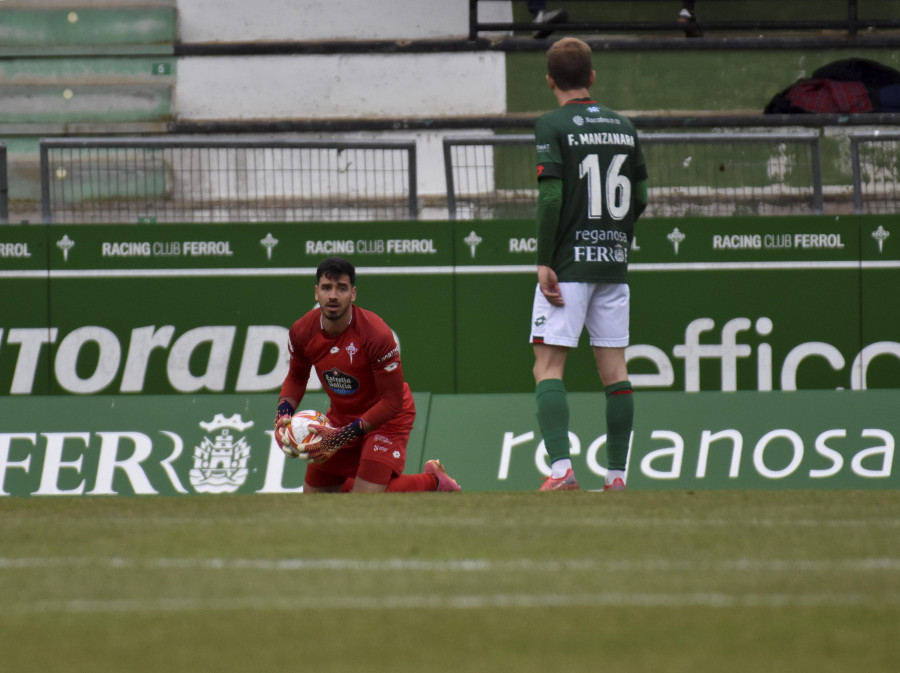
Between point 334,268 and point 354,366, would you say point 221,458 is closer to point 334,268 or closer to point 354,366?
point 354,366


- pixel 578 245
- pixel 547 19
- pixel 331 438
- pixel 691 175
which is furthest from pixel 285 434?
pixel 547 19

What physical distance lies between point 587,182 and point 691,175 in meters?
4.23

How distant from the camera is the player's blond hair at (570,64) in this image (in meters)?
6.74

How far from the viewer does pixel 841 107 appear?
1330 centimetres

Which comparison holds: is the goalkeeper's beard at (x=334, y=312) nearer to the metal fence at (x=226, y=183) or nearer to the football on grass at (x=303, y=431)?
the football on grass at (x=303, y=431)

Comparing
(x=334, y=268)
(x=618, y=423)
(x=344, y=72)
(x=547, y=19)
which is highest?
(x=547, y=19)

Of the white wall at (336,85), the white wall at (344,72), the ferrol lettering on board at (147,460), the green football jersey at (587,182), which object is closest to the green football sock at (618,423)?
the green football jersey at (587,182)

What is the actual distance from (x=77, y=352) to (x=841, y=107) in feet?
25.5

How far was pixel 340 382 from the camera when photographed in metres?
8.07

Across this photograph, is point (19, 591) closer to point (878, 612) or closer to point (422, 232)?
point (878, 612)

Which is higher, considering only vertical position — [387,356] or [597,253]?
[597,253]

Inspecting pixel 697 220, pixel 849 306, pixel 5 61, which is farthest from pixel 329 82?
pixel 849 306

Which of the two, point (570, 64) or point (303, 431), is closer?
point (570, 64)

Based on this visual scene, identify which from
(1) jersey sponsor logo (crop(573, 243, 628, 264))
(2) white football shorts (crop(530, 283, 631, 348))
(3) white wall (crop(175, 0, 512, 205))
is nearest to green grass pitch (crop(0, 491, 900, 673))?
(2) white football shorts (crop(530, 283, 631, 348))
